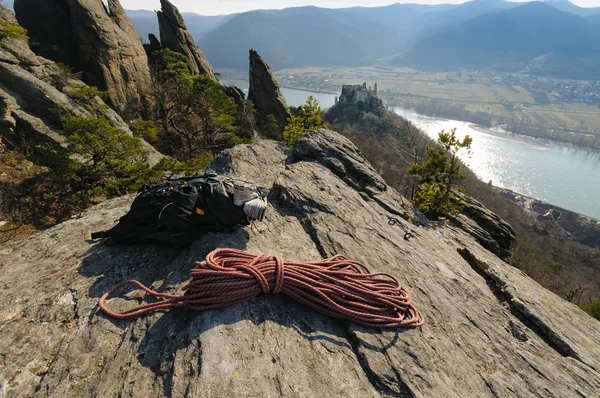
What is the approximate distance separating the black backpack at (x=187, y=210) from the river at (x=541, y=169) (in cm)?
6795

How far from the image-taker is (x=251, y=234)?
3.71 m

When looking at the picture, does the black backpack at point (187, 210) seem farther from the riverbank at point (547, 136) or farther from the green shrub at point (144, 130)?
the riverbank at point (547, 136)

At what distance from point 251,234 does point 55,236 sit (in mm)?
2758

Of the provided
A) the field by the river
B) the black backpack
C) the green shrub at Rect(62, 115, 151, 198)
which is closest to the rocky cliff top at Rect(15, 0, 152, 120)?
Result: the green shrub at Rect(62, 115, 151, 198)

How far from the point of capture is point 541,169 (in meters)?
86.4

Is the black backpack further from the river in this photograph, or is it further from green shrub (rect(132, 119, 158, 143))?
the river

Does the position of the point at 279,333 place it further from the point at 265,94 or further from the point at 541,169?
the point at 541,169

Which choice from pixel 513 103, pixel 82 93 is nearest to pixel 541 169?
pixel 513 103

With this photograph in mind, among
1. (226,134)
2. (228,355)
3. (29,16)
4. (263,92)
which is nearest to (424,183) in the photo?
(228,355)

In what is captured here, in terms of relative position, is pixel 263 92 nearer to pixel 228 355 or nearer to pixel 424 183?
pixel 424 183

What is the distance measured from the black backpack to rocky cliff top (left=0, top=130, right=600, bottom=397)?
0.19 meters

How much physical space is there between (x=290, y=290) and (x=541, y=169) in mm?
110701

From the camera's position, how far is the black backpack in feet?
10.8

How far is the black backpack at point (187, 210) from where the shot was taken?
3285mm
